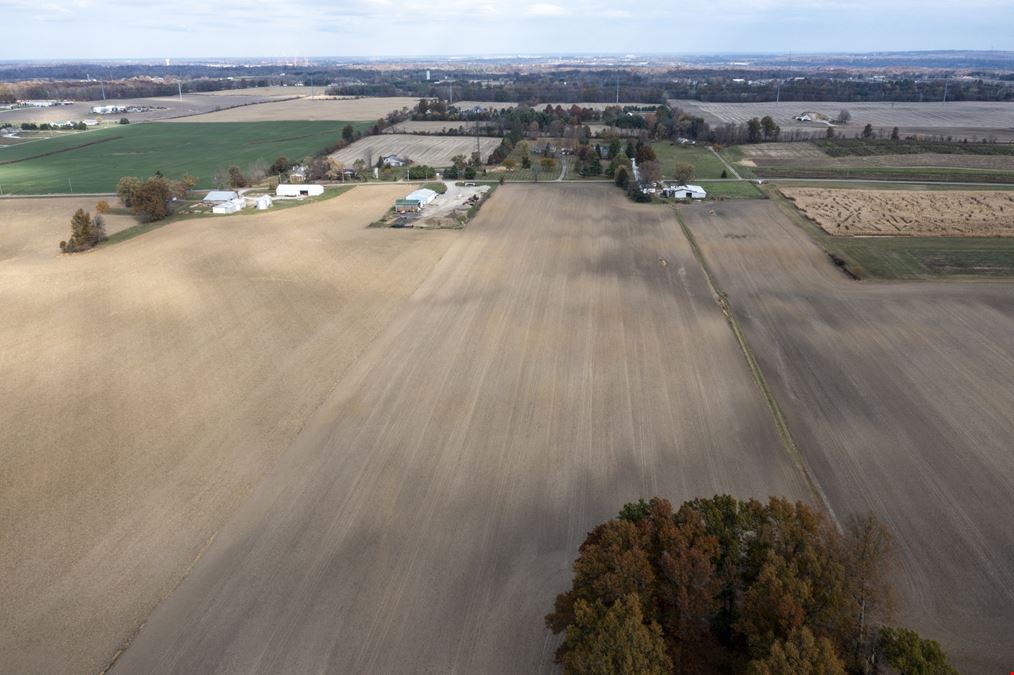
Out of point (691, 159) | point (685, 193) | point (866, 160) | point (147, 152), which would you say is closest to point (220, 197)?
point (147, 152)

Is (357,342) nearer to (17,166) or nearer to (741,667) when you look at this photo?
(741,667)

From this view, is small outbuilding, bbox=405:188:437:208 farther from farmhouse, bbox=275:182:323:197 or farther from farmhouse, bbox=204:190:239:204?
farmhouse, bbox=204:190:239:204

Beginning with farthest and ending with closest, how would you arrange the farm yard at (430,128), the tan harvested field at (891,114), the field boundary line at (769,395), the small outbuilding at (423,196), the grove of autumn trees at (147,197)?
the farm yard at (430,128)
the tan harvested field at (891,114)
the small outbuilding at (423,196)
the grove of autumn trees at (147,197)
the field boundary line at (769,395)

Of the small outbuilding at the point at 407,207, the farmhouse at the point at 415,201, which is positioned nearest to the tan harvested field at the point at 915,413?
the small outbuilding at the point at 407,207

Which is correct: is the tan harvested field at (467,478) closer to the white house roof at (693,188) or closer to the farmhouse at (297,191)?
the white house roof at (693,188)

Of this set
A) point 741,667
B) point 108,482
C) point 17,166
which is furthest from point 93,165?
point 741,667

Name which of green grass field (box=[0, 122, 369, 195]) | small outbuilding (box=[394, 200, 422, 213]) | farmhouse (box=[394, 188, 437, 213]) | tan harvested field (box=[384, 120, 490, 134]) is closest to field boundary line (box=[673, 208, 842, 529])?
small outbuilding (box=[394, 200, 422, 213])

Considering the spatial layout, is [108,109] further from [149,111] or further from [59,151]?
[59,151]
